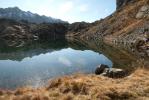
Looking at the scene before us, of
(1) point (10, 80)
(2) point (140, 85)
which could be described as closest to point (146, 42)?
(1) point (10, 80)

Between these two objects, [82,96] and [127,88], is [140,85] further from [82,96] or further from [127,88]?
[82,96]

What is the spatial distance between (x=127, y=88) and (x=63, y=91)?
5.32m

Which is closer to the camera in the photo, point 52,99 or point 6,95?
point 52,99

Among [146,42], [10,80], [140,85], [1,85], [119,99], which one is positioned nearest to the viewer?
[119,99]

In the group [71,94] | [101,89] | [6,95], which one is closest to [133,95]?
[101,89]

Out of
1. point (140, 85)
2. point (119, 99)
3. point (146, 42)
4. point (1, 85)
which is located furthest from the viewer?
point (146, 42)

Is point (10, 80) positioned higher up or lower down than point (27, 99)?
lower down

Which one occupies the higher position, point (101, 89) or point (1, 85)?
point (101, 89)

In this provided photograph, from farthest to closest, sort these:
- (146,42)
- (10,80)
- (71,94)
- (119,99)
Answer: (146,42) → (10,80) → (71,94) → (119,99)

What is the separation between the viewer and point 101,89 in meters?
21.9

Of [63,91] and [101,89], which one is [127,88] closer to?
[101,89]

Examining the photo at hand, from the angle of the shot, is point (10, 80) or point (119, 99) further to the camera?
point (10, 80)

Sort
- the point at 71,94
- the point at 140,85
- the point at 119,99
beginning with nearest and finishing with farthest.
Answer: the point at 119,99 → the point at 71,94 → the point at 140,85

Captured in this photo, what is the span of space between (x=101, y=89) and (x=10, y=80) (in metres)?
25.7
